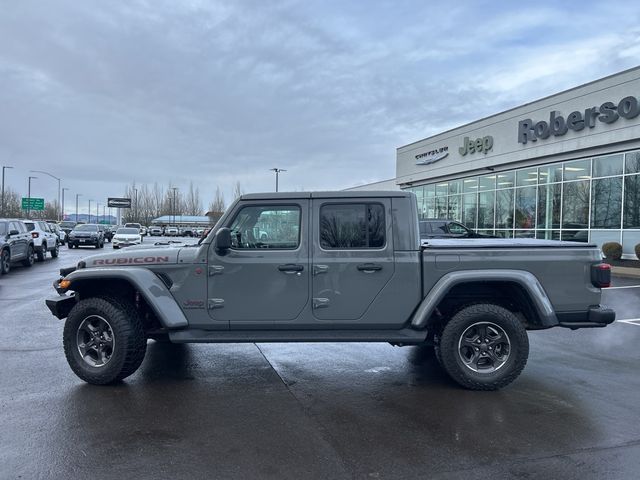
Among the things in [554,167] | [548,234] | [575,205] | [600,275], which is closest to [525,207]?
[548,234]

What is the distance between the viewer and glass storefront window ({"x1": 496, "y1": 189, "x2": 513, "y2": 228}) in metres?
26.1

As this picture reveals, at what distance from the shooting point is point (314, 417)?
4262mm

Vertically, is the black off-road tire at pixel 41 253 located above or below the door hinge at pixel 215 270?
below

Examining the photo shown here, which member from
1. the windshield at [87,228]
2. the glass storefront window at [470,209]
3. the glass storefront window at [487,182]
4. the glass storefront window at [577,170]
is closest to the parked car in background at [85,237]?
the windshield at [87,228]

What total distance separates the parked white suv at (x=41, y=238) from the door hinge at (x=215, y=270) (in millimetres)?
17755

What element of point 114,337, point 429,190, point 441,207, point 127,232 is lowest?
point 114,337

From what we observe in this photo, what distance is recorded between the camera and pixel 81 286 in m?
5.21

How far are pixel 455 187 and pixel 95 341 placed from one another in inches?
1146

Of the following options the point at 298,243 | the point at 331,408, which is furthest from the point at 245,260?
the point at 331,408

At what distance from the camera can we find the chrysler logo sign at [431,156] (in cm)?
3197

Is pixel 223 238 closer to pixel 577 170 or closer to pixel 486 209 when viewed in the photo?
pixel 577 170

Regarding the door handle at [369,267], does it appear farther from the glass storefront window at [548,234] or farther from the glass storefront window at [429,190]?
the glass storefront window at [429,190]

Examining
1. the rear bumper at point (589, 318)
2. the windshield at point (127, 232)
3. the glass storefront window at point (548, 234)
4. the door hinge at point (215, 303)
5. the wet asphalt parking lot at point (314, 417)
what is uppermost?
the glass storefront window at point (548, 234)

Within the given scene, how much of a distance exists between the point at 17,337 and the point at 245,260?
14.1 ft
